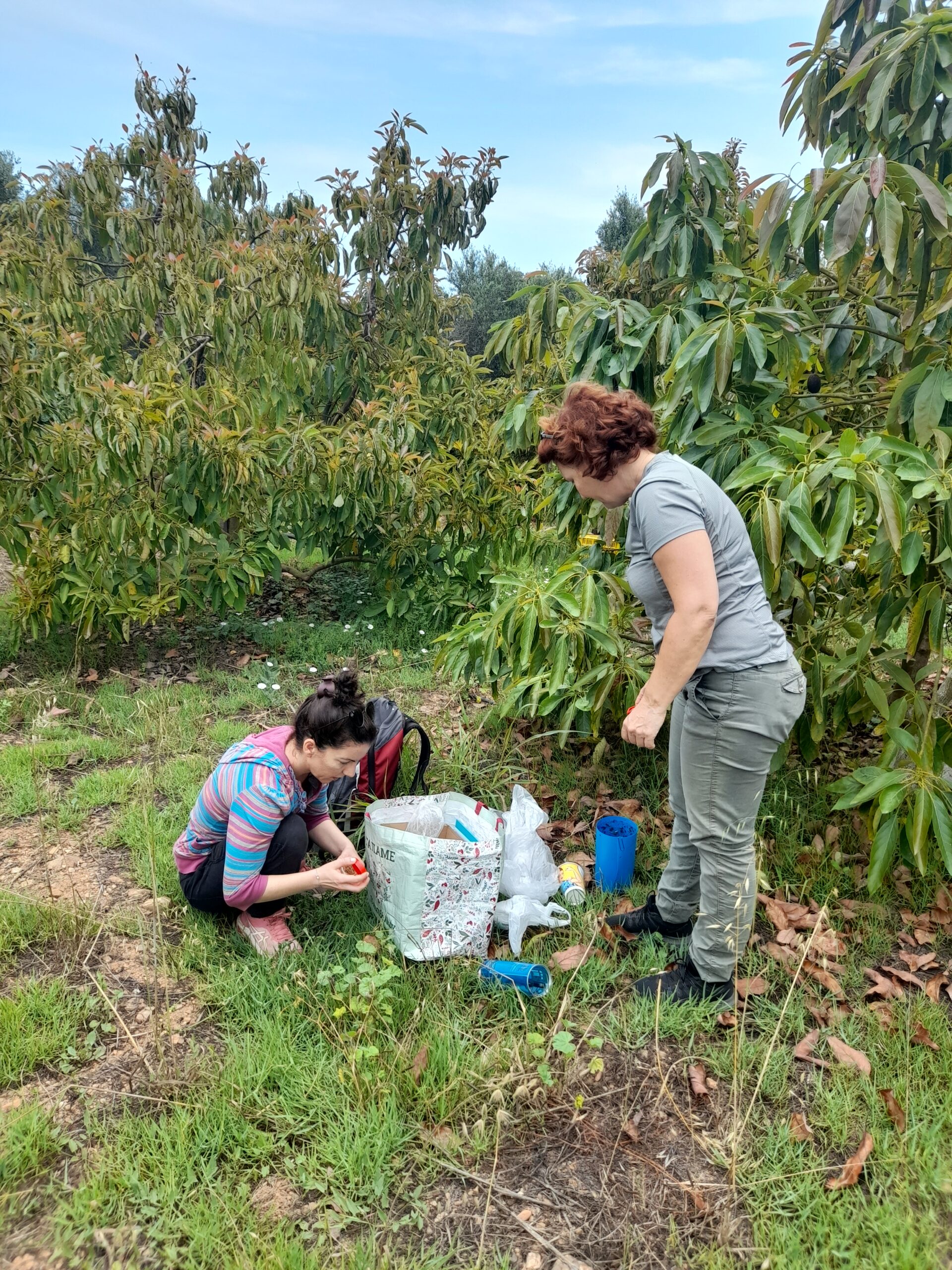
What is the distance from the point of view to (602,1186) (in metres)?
1.60

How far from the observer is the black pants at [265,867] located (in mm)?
2111

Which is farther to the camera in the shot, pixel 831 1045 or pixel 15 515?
pixel 15 515

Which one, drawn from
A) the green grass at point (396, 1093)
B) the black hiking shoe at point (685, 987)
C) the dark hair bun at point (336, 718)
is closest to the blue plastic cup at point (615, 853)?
the green grass at point (396, 1093)

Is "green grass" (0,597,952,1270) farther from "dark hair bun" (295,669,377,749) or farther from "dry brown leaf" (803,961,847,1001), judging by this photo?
"dark hair bun" (295,669,377,749)

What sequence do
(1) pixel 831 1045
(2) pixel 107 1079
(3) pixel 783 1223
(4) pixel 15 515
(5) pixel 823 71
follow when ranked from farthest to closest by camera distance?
(4) pixel 15 515
(5) pixel 823 71
(1) pixel 831 1045
(2) pixel 107 1079
(3) pixel 783 1223

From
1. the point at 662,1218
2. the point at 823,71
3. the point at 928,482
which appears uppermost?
the point at 823,71

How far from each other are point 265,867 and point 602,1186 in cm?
107

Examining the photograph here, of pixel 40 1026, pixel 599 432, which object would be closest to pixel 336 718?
pixel 599 432

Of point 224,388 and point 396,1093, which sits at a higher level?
point 224,388

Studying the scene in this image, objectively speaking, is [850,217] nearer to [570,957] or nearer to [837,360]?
[837,360]

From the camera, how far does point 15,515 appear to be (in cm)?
400

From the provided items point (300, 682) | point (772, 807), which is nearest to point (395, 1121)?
point (772, 807)

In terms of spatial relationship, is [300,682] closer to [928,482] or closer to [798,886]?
[798,886]

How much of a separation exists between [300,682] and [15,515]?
62.5 inches
